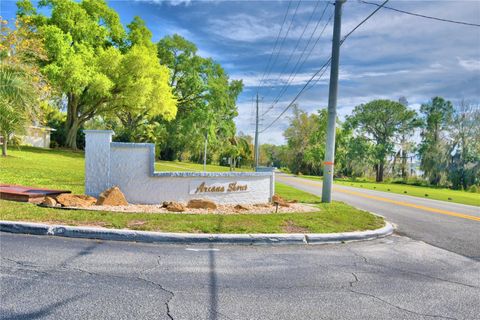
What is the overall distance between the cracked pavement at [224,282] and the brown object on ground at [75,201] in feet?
8.91

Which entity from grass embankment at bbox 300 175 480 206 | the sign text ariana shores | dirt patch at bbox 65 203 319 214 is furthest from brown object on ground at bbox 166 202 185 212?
grass embankment at bbox 300 175 480 206

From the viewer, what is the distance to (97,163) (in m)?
10.8

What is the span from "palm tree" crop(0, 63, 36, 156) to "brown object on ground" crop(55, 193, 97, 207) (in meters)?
2.79

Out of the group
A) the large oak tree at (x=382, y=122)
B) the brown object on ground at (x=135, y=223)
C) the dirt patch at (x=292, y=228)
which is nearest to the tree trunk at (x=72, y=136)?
the brown object on ground at (x=135, y=223)

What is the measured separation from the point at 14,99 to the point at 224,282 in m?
8.64

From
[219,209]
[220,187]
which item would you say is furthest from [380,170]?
[219,209]

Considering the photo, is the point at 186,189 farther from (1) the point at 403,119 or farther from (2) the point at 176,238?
(1) the point at 403,119

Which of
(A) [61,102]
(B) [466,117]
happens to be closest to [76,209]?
(A) [61,102]

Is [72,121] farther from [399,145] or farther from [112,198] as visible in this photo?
[399,145]

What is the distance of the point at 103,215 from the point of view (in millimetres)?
8383

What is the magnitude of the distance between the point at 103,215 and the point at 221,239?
9.66ft

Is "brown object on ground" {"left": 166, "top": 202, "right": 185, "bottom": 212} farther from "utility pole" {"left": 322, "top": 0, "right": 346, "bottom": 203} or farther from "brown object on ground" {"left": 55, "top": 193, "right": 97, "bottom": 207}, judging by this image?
"utility pole" {"left": 322, "top": 0, "right": 346, "bottom": 203}

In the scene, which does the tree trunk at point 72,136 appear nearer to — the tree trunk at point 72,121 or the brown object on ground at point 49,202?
the tree trunk at point 72,121

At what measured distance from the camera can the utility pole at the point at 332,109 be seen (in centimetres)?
1384
